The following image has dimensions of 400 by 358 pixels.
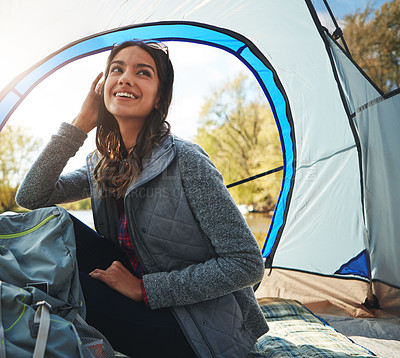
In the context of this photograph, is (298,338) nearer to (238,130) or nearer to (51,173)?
(51,173)

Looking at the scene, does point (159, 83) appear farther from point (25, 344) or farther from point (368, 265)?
point (368, 265)

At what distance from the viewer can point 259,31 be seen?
74.9 inches

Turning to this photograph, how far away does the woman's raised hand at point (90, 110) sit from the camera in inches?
54.8

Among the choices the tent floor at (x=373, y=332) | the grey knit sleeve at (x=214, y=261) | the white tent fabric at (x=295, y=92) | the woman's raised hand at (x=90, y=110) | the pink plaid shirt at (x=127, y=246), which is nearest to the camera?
the grey knit sleeve at (x=214, y=261)

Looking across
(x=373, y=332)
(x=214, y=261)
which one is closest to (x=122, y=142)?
(x=214, y=261)

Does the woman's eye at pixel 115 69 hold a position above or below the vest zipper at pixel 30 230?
above

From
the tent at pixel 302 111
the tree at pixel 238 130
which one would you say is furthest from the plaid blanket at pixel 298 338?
the tree at pixel 238 130

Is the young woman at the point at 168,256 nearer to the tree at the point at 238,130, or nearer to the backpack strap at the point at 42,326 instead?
the backpack strap at the point at 42,326

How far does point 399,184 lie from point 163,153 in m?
1.20

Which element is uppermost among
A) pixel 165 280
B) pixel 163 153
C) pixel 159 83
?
pixel 159 83

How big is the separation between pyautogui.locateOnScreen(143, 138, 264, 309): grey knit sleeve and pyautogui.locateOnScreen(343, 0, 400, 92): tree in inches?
41.8

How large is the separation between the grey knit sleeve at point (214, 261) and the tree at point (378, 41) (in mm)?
1062

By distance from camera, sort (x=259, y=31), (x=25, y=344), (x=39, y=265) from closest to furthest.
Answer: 1. (x=25, y=344)
2. (x=39, y=265)
3. (x=259, y=31)

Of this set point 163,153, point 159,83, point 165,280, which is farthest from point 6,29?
point 165,280
